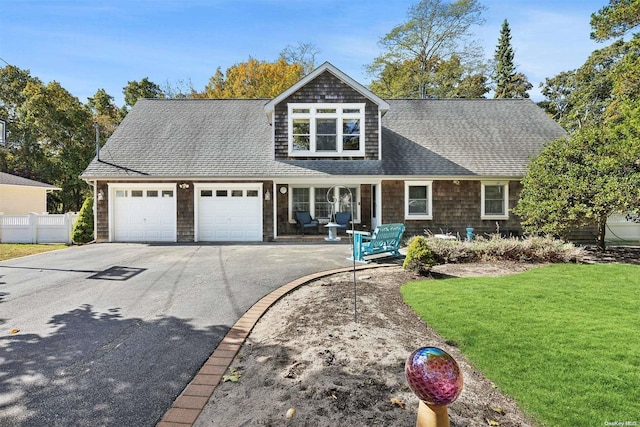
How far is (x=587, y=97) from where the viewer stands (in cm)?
2906

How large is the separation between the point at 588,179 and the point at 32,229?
68.3 feet

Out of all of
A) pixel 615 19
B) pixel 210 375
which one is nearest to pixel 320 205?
pixel 210 375

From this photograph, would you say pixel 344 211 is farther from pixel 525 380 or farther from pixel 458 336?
A: pixel 525 380

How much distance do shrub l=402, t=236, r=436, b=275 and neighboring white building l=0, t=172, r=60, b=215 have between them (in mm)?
25443

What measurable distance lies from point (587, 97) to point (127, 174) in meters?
33.9

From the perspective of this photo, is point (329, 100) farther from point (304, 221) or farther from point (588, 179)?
point (588, 179)

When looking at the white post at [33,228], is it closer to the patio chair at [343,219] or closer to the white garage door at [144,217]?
the white garage door at [144,217]

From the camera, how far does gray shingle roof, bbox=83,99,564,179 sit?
48.3 feet

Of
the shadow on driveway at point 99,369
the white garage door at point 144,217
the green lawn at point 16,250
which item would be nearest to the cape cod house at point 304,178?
the white garage door at point 144,217

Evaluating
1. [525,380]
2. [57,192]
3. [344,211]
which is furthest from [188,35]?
[57,192]

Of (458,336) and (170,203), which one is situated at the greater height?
(170,203)

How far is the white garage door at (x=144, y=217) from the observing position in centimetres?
1474

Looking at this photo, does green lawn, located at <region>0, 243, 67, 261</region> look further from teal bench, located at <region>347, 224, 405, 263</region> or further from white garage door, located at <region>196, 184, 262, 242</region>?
teal bench, located at <region>347, 224, 405, 263</region>

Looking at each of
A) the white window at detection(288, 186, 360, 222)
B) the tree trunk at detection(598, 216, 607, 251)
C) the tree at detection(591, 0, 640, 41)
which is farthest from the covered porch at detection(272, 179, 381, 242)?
the tree at detection(591, 0, 640, 41)
